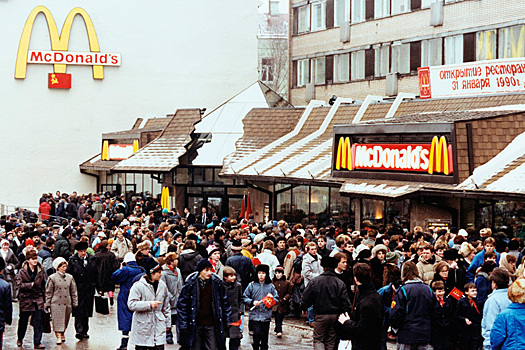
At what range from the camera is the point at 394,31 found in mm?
43312

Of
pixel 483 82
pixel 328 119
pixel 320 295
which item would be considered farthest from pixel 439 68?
pixel 320 295

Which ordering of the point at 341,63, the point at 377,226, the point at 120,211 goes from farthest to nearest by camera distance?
the point at 341,63, the point at 120,211, the point at 377,226

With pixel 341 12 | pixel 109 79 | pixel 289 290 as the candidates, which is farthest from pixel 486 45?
pixel 109 79

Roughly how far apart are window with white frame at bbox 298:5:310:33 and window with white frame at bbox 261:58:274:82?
121 feet

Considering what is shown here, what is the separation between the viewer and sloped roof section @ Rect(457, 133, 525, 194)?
20.9 metres

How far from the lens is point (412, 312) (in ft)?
40.6

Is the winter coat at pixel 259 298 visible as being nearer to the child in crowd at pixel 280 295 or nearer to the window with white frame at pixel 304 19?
the child in crowd at pixel 280 295

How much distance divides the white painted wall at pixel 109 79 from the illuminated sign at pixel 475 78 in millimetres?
26362

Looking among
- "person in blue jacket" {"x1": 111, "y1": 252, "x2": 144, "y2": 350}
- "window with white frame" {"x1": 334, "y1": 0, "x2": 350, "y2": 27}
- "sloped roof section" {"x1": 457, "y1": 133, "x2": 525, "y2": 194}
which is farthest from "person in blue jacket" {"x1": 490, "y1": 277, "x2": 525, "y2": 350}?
"window with white frame" {"x1": 334, "y1": 0, "x2": 350, "y2": 27}

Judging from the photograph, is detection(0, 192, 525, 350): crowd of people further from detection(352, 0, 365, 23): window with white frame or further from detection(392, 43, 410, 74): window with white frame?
detection(352, 0, 365, 23): window with white frame

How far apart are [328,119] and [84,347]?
18.7m

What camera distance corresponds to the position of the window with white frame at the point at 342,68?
46875 mm

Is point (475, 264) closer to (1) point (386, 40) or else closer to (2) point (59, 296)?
(2) point (59, 296)

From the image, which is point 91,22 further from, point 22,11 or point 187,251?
point 187,251
